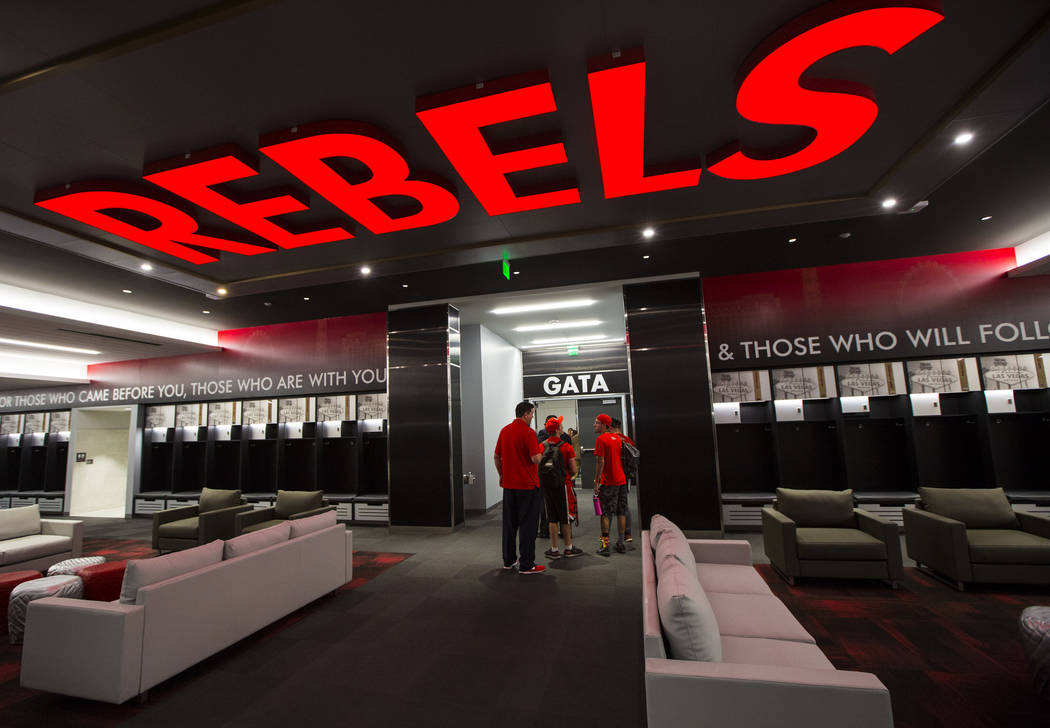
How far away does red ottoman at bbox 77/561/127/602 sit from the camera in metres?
3.65

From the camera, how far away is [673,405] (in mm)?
6273

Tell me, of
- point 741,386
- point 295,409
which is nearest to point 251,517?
point 295,409

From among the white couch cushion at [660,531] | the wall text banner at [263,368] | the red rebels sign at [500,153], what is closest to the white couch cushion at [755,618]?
the white couch cushion at [660,531]

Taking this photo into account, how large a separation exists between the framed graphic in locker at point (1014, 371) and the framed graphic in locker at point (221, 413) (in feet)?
38.9

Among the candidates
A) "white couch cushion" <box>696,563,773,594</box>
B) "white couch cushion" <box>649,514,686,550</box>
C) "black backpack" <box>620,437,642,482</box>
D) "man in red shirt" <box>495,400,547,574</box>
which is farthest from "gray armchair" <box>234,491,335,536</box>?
"white couch cushion" <box>696,563,773,594</box>

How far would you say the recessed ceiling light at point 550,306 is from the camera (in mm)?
7387

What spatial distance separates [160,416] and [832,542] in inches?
455

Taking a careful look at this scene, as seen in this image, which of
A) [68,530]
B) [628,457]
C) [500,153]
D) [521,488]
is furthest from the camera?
[628,457]

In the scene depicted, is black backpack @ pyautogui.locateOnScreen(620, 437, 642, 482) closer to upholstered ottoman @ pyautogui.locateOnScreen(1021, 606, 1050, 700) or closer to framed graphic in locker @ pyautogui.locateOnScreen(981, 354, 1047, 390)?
upholstered ottoman @ pyautogui.locateOnScreen(1021, 606, 1050, 700)

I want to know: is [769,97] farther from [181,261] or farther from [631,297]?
[181,261]

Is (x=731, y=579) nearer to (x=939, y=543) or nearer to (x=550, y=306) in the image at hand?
(x=939, y=543)

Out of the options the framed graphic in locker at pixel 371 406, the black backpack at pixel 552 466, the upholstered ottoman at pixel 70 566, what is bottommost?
the upholstered ottoman at pixel 70 566

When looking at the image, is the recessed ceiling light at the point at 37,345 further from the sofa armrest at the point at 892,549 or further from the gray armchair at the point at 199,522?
the sofa armrest at the point at 892,549

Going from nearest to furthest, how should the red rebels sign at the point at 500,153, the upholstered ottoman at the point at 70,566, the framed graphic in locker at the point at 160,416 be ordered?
1. the red rebels sign at the point at 500,153
2. the upholstered ottoman at the point at 70,566
3. the framed graphic in locker at the point at 160,416
